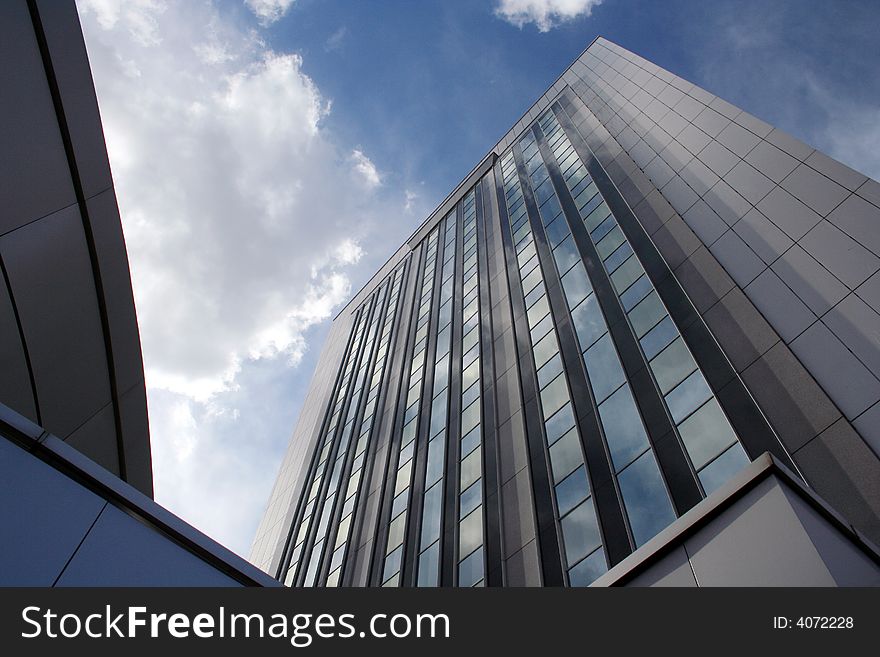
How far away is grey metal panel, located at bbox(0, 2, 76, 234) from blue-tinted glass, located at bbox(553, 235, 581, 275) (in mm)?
20833

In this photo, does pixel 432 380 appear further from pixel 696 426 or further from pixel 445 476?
pixel 696 426

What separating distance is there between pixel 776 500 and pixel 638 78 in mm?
34243

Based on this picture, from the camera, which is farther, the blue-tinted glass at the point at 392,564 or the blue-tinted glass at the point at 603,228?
the blue-tinted glass at the point at 603,228

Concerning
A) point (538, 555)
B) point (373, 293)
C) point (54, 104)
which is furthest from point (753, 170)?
point (373, 293)

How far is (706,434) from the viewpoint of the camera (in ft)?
47.1

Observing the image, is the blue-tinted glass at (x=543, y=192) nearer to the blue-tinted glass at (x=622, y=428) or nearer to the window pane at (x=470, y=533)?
the blue-tinted glass at (x=622, y=428)

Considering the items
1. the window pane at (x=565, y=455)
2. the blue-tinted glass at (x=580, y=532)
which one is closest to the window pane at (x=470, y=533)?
the window pane at (x=565, y=455)

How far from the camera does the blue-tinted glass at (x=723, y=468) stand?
42.6ft

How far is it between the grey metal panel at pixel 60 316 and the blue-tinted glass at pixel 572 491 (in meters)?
12.9

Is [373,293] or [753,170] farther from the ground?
[373,293]

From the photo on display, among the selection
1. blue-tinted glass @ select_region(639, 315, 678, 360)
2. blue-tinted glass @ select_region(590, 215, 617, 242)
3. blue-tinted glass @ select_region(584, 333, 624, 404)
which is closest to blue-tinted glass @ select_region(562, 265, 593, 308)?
blue-tinted glass @ select_region(590, 215, 617, 242)

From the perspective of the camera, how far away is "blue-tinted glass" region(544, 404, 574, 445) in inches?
770

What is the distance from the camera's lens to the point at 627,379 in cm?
1834
